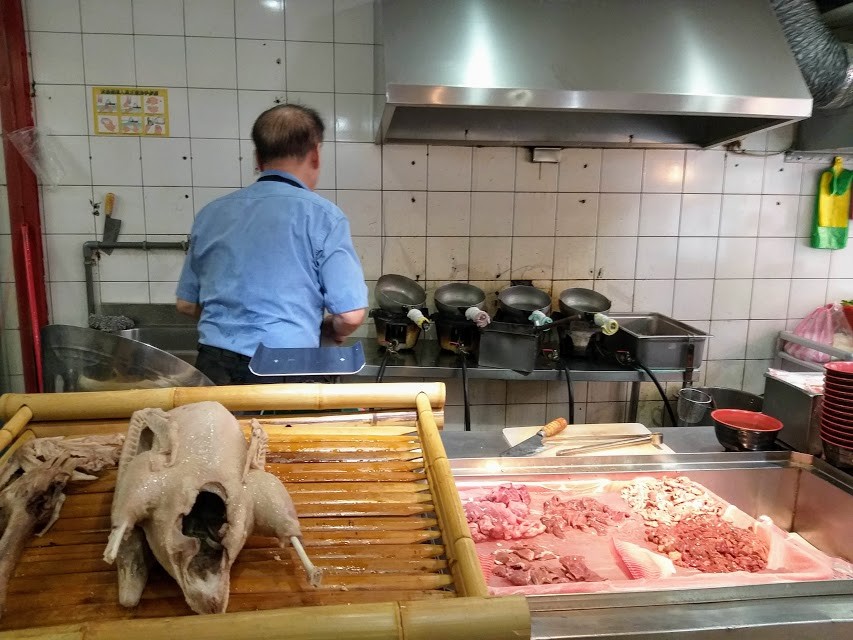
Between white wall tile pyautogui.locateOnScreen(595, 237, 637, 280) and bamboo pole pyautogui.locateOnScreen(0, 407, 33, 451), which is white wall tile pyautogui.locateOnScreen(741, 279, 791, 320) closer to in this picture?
white wall tile pyautogui.locateOnScreen(595, 237, 637, 280)

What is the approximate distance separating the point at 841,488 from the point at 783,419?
262 millimetres

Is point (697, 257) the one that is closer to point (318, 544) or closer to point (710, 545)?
point (710, 545)

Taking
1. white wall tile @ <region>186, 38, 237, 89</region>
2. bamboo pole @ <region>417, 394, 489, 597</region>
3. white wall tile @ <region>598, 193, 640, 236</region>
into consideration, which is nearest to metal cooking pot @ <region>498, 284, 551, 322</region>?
white wall tile @ <region>598, 193, 640, 236</region>

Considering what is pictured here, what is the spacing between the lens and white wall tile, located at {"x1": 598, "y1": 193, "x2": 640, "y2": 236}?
311 centimetres

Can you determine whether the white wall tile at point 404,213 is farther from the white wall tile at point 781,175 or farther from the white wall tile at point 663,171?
the white wall tile at point 781,175

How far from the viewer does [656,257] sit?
3197 mm

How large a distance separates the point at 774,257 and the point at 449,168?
1.96 m

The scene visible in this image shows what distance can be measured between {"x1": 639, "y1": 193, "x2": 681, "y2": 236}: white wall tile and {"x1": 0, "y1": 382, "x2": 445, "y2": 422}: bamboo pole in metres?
2.54

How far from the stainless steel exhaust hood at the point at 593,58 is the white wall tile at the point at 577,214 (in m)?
0.84

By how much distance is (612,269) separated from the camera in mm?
3178

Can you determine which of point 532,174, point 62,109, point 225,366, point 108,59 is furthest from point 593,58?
point 62,109

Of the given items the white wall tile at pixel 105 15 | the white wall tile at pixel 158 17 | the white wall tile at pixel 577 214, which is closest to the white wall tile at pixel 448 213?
the white wall tile at pixel 577 214

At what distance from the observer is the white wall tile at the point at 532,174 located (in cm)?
302

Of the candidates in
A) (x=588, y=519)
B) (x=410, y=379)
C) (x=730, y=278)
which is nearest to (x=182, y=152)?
(x=410, y=379)
